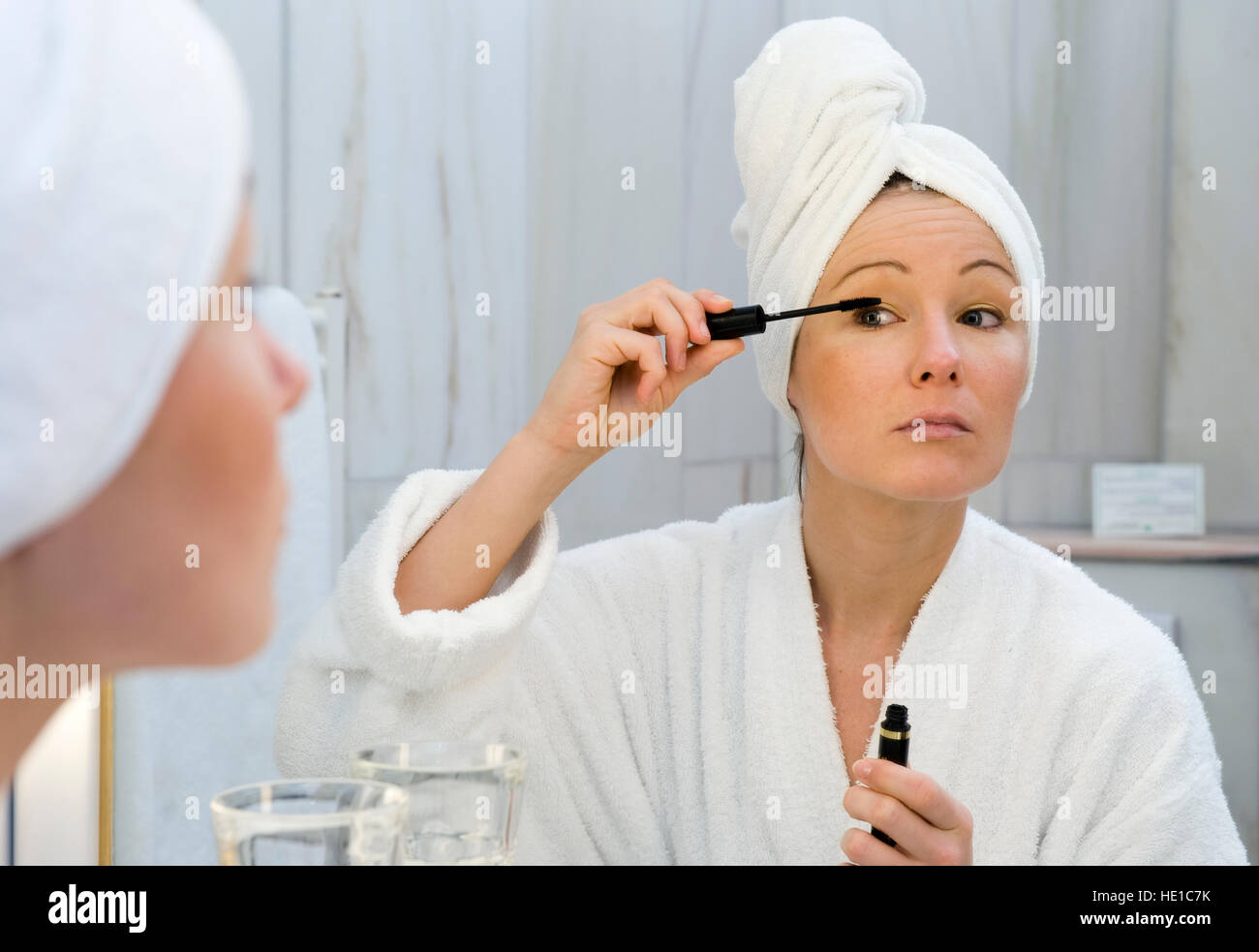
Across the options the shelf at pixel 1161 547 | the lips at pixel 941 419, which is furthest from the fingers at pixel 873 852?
the shelf at pixel 1161 547

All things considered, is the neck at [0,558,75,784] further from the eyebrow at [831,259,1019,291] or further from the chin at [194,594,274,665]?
the eyebrow at [831,259,1019,291]

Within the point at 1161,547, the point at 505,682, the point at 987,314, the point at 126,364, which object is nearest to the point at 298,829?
the point at 126,364

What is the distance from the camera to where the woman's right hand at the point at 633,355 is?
70 centimetres

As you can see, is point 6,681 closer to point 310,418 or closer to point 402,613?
point 402,613

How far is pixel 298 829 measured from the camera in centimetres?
41

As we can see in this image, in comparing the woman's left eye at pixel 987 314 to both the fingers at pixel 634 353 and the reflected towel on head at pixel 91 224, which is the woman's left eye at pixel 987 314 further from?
the reflected towel on head at pixel 91 224

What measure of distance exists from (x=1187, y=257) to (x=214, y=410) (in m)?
1.43

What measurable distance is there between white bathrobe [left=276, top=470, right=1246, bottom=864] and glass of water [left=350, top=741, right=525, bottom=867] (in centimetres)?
16

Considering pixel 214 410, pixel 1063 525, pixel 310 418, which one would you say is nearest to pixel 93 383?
pixel 214 410

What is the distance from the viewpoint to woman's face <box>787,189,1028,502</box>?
0.72 metres

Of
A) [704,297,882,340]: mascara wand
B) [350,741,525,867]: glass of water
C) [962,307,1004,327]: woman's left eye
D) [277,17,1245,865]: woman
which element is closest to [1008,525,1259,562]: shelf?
[277,17,1245,865]: woman

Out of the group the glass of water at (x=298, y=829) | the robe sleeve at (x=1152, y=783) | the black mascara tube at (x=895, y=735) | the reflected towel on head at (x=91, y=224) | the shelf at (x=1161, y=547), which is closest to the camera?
the reflected towel on head at (x=91, y=224)

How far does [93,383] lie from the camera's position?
1.02ft

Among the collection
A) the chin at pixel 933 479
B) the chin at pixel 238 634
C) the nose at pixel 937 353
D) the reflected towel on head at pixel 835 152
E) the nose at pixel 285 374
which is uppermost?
the reflected towel on head at pixel 835 152
